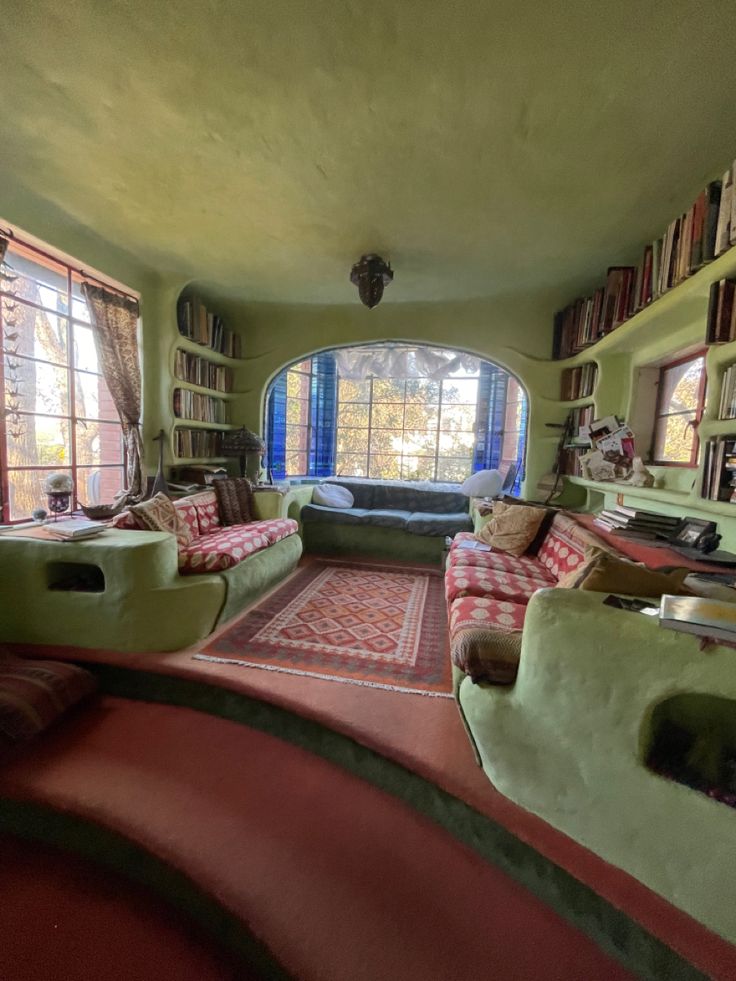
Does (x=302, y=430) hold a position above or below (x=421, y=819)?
above

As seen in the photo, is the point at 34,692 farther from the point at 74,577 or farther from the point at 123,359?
the point at 123,359

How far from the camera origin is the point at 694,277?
1.79m

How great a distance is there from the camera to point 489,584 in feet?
6.79

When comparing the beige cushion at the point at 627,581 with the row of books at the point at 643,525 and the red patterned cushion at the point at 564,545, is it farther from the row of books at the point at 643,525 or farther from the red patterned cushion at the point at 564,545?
the row of books at the point at 643,525

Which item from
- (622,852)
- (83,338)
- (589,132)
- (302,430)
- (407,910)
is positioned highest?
(589,132)

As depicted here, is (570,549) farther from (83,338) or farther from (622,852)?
(83,338)

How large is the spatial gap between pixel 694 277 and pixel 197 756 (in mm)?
2938

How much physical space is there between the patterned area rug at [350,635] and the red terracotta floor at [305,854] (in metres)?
0.39

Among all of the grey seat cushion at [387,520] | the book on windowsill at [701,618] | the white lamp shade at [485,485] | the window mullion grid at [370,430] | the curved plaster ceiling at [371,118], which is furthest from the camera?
the window mullion grid at [370,430]

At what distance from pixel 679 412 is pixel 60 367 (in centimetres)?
413

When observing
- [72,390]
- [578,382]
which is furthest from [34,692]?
[578,382]

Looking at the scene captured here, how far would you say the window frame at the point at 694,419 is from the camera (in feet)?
7.64

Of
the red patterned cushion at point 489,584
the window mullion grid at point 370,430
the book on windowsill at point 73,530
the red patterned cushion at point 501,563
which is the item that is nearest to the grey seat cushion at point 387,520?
the red patterned cushion at point 501,563

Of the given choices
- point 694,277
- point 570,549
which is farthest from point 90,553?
point 694,277
